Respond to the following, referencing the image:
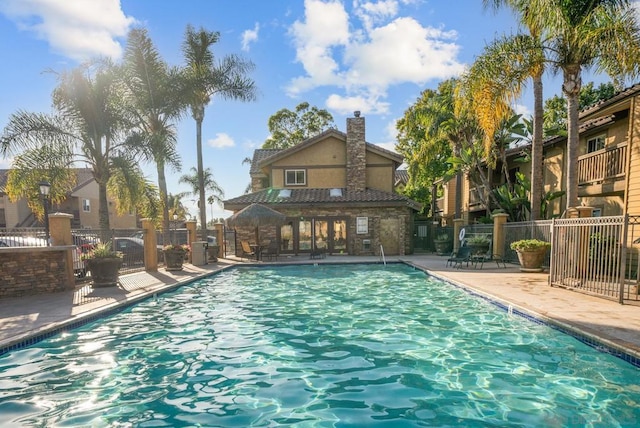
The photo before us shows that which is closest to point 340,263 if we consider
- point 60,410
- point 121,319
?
point 121,319

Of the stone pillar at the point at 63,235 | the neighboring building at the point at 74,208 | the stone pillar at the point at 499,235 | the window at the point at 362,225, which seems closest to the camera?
the stone pillar at the point at 63,235

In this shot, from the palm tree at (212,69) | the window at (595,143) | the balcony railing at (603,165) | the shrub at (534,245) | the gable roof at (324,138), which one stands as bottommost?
the shrub at (534,245)

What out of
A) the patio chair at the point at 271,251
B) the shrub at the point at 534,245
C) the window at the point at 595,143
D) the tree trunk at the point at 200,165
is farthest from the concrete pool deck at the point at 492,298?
the tree trunk at the point at 200,165

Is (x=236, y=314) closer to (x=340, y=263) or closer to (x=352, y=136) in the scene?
(x=340, y=263)

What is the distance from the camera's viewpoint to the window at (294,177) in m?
22.2

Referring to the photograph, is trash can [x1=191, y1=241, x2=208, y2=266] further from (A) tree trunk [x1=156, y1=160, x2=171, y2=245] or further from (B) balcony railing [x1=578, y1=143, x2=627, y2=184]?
(B) balcony railing [x1=578, y1=143, x2=627, y2=184]

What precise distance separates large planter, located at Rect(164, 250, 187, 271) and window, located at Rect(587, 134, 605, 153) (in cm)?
1871

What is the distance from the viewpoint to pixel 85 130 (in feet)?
42.5

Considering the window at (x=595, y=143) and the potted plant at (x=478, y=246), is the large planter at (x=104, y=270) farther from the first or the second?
the window at (x=595, y=143)

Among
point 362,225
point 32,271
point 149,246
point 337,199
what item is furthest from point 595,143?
point 32,271

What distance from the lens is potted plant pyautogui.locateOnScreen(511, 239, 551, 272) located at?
1209 centimetres

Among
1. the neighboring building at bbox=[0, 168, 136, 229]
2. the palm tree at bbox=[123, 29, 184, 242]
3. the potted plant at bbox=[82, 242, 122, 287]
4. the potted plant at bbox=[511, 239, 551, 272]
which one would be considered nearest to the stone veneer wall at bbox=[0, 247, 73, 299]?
the potted plant at bbox=[82, 242, 122, 287]

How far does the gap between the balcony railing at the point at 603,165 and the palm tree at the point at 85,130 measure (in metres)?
18.3

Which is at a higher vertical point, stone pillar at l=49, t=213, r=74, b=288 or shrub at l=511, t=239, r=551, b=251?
stone pillar at l=49, t=213, r=74, b=288
